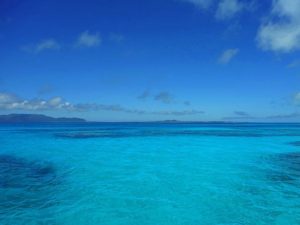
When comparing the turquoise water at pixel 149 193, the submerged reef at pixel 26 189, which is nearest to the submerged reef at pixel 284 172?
the turquoise water at pixel 149 193

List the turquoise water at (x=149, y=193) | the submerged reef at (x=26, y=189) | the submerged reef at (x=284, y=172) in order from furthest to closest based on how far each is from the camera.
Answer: the submerged reef at (x=284, y=172) → the submerged reef at (x=26, y=189) → the turquoise water at (x=149, y=193)

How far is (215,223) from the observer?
20.2 ft

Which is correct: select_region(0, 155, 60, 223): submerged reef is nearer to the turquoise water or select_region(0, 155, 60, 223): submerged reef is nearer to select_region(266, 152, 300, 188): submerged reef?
the turquoise water

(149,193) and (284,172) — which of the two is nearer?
(149,193)

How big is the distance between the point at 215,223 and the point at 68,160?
10.4 m

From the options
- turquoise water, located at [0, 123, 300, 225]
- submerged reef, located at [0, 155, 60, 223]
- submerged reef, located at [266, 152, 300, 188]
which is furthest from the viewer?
submerged reef, located at [266, 152, 300, 188]

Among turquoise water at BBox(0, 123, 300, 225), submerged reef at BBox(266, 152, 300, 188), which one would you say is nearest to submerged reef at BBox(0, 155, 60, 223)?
turquoise water at BBox(0, 123, 300, 225)

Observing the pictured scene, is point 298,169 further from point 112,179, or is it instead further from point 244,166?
point 112,179

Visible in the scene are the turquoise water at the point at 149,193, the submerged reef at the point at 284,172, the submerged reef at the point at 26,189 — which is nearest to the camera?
the turquoise water at the point at 149,193

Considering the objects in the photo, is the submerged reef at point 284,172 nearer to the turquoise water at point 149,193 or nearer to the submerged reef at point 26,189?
the turquoise water at point 149,193

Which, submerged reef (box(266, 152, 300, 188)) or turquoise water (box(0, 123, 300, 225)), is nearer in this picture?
turquoise water (box(0, 123, 300, 225))

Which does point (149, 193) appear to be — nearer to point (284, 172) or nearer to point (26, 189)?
point (26, 189)

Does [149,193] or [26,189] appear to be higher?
[26,189]

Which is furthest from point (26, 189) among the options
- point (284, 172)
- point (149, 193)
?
point (284, 172)
